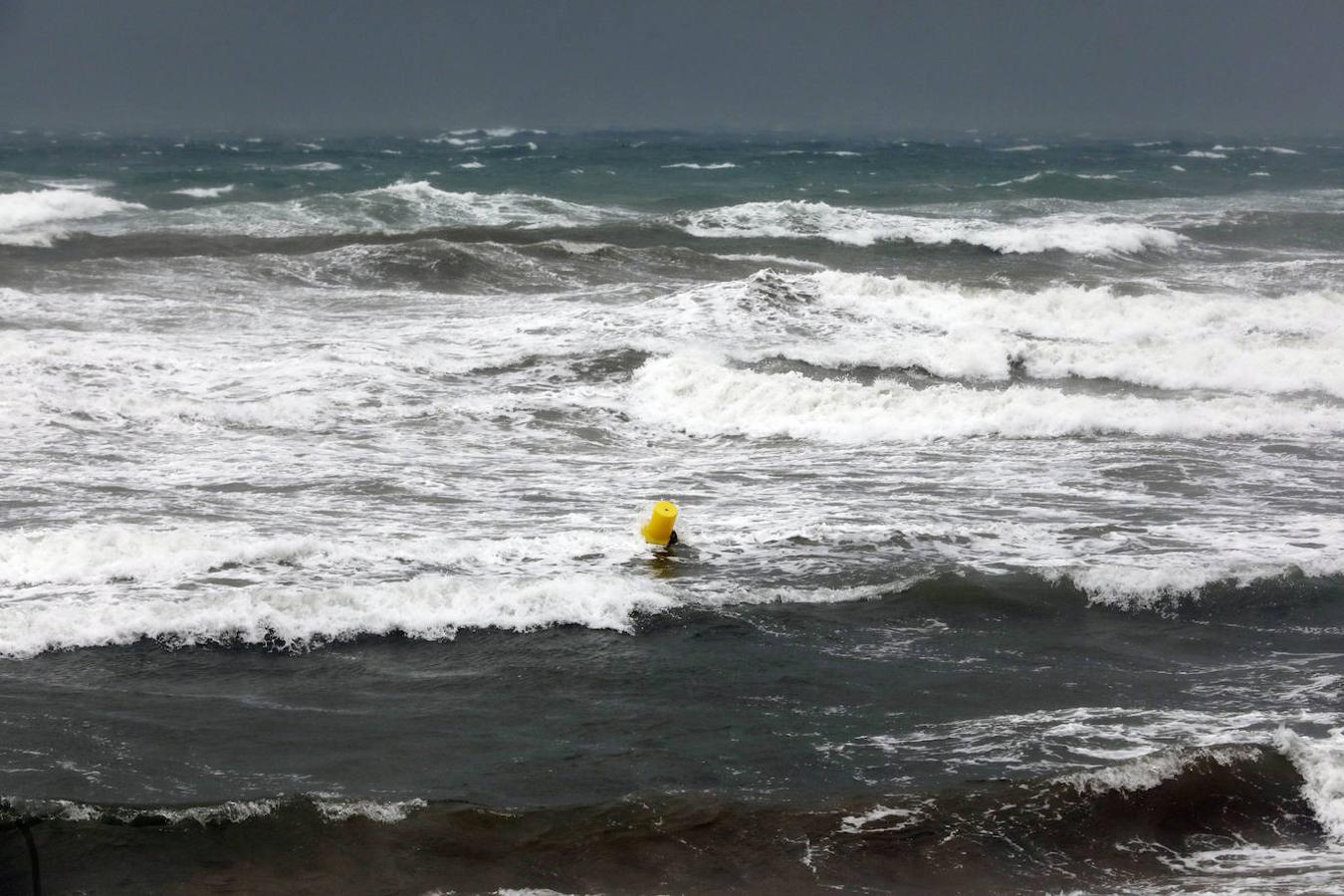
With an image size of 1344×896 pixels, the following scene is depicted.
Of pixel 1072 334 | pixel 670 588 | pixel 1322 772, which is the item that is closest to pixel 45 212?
pixel 1072 334

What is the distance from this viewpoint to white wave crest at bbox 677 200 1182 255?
32.9 metres

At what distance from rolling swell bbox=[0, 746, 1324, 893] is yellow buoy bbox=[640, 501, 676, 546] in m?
3.88

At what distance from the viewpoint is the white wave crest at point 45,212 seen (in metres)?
29.6

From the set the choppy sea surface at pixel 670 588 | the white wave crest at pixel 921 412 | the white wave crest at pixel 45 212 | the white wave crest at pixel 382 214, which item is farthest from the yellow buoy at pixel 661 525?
the white wave crest at pixel 382 214

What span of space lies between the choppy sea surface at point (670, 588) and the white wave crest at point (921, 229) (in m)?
7.70

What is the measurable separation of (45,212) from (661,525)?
95.4 feet

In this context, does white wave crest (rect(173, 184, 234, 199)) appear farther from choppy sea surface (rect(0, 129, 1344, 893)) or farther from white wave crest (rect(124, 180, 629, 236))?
choppy sea surface (rect(0, 129, 1344, 893))

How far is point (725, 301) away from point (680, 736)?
15048 mm

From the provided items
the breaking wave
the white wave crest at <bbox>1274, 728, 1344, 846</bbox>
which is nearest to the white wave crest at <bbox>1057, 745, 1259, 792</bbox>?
the breaking wave

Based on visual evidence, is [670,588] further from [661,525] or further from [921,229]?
[921,229]

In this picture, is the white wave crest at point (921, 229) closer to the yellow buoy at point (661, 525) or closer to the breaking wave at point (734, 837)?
the yellow buoy at point (661, 525)

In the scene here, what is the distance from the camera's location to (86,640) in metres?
9.19

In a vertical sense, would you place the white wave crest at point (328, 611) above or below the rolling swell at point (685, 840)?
above

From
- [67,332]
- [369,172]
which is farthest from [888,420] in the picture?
[369,172]
